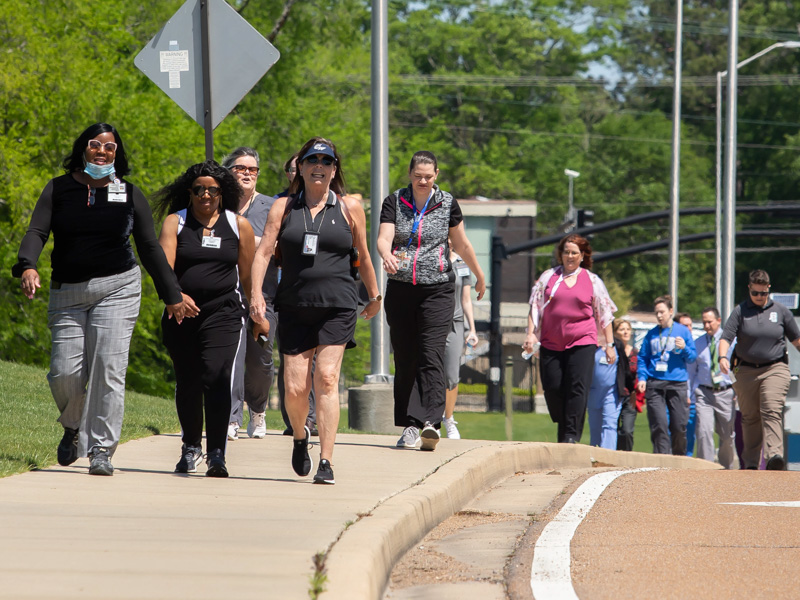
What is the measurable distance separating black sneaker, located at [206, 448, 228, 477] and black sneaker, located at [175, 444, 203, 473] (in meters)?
0.18

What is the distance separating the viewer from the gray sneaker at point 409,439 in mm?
9875

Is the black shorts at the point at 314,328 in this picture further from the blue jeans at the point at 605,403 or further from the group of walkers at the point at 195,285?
the blue jeans at the point at 605,403

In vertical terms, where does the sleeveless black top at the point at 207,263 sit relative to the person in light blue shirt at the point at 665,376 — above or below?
above

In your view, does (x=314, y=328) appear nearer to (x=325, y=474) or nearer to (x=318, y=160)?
(x=325, y=474)

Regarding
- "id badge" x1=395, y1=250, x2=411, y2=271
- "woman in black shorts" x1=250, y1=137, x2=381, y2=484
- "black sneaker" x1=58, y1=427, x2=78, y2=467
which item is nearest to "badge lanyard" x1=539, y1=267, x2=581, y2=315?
"id badge" x1=395, y1=250, x2=411, y2=271

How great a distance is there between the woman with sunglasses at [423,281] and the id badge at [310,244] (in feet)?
5.41

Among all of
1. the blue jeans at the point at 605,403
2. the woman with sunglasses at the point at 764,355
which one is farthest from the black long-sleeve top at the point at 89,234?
the blue jeans at the point at 605,403

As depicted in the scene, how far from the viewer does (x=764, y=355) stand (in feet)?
45.8

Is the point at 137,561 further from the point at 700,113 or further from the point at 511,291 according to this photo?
the point at 700,113

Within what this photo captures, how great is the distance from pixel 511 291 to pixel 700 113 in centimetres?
1850

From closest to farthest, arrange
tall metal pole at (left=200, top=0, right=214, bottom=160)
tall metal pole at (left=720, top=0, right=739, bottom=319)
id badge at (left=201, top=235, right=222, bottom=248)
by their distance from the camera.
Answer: id badge at (left=201, top=235, right=222, bottom=248)
tall metal pole at (left=200, top=0, right=214, bottom=160)
tall metal pole at (left=720, top=0, right=739, bottom=319)

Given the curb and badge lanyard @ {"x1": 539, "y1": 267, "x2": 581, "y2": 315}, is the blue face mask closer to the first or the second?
the curb

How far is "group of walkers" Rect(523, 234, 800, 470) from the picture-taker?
38.2 feet

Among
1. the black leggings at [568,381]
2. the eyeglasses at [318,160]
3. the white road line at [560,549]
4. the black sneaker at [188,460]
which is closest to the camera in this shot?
the white road line at [560,549]
